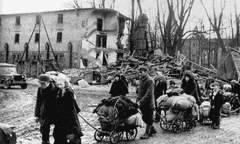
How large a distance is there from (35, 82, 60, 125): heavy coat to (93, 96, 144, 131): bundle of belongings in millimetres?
1994

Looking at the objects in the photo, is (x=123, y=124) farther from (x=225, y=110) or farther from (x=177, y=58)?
(x=177, y=58)

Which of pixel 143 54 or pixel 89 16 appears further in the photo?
pixel 89 16

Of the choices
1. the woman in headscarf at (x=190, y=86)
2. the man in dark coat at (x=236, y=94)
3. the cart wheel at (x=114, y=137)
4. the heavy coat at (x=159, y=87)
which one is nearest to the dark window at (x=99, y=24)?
the man in dark coat at (x=236, y=94)

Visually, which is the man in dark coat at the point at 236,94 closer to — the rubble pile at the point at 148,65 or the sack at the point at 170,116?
the sack at the point at 170,116

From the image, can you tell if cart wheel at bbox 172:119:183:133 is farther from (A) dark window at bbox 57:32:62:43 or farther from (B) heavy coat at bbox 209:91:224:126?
(A) dark window at bbox 57:32:62:43

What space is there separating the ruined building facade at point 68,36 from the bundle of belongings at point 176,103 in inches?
1448

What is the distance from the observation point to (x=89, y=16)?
49.0m

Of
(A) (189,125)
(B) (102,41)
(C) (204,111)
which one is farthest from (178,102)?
(B) (102,41)

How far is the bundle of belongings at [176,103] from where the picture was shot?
10781mm

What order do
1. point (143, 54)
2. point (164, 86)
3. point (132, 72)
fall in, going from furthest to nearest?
1. point (143, 54)
2. point (132, 72)
3. point (164, 86)

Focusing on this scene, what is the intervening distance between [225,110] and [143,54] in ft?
87.1

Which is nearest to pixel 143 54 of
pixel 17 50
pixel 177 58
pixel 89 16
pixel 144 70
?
pixel 177 58

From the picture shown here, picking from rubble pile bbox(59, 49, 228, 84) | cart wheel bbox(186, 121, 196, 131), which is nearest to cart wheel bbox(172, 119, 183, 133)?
cart wheel bbox(186, 121, 196, 131)

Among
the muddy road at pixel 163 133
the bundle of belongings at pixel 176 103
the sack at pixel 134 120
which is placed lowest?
the muddy road at pixel 163 133
